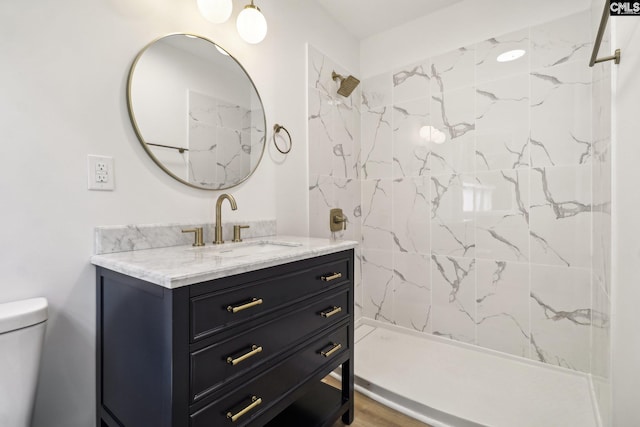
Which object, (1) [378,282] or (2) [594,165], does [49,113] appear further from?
(2) [594,165]

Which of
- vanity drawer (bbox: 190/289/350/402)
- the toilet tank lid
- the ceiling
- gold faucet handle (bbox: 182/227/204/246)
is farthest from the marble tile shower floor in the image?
the ceiling

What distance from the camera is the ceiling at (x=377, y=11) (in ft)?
7.08

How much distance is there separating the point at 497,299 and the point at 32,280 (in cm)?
246

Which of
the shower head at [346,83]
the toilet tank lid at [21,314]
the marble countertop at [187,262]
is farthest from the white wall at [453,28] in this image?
the toilet tank lid at [21,314]

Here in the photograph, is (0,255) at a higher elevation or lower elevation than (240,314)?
higher

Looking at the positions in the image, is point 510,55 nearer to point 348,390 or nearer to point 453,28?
point 453,28

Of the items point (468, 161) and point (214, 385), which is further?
point (468, 161)

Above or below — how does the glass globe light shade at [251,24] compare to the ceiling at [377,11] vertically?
below

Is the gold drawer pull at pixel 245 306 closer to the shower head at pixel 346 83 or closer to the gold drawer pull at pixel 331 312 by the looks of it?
the gold drawer pull at pixel 331 312

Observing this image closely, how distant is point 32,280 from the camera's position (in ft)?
3.28

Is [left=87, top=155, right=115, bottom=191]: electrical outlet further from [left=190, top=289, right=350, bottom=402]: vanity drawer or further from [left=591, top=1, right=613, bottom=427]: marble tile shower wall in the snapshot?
[left=591, top=1, right=613, bottom=427]: marble tile shower wall

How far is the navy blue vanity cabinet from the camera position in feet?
2.67

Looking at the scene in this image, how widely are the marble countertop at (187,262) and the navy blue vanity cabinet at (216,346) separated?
0.09ft

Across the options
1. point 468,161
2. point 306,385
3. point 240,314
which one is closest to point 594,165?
point 468,161
